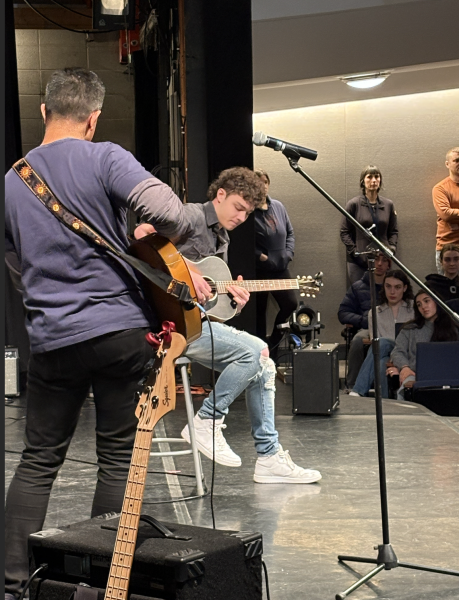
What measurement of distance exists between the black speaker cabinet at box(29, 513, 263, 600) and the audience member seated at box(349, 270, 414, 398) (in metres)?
4.70

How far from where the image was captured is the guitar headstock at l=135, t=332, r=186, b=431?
7.29 ft

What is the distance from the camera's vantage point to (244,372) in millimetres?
3920

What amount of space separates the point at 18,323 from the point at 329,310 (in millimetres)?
4030

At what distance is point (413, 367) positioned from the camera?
6.64m

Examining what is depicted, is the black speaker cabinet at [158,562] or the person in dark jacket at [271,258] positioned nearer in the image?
the black speaker cabinet at [158,562]

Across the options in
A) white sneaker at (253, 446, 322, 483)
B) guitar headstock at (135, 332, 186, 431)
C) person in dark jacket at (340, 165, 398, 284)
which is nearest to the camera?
guitar headstock at (135, 332, 186, 431)


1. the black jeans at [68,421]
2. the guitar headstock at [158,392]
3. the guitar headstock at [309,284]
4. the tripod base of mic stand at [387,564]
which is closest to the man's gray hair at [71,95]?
the black jeans at [68,421]

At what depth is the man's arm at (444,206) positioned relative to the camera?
9.29 m

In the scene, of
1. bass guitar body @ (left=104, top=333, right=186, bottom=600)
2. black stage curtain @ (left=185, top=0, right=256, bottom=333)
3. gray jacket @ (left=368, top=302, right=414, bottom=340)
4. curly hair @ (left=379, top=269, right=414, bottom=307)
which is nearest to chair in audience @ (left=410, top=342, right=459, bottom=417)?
gray jacket @ (left=368, top=302, right=414, bottom=340)

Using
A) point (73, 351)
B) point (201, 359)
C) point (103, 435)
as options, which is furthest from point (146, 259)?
point (201, 359)

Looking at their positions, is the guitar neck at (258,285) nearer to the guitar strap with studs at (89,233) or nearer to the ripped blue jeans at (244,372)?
the ripped blue jeans at (244,372)

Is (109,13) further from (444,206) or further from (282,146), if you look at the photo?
(444,206)

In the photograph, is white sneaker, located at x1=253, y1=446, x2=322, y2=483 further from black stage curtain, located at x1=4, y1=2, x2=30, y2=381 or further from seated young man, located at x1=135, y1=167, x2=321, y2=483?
black stage curtain, located at x1=4, y1=2, x2=30, y2=381

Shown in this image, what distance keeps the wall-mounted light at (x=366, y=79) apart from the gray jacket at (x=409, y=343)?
2985mm
